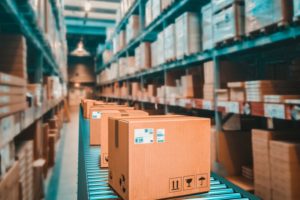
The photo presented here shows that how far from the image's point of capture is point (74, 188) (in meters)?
4.19

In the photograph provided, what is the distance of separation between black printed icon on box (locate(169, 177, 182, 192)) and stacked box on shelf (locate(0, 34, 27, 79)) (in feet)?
7.27

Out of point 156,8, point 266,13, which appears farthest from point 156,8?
point 266,13

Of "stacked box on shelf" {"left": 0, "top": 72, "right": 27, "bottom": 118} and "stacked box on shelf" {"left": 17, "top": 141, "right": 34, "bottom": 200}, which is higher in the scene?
"stacked box on shelf" {"left": 0, "top": 72, "right": 27, "bottom": 118}

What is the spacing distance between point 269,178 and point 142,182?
158cm

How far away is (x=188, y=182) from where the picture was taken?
46.3 inches

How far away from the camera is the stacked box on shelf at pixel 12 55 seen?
268cm

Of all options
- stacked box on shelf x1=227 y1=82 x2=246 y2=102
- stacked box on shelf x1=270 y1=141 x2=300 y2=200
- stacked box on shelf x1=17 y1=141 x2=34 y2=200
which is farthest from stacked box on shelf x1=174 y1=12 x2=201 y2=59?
stacked box on shelf x1=17 y1=141 x2=34 y2=200

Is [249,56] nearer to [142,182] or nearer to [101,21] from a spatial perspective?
[142,182]

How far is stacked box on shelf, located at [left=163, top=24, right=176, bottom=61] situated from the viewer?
3.91 m

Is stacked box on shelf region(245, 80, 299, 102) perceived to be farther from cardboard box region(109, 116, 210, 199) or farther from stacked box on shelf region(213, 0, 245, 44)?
cardboard box region(109, 116, 210, 199)

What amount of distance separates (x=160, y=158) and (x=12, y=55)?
88.5 inches

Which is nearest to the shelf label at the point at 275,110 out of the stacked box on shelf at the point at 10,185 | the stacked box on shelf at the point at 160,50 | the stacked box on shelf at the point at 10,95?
the stacked box on shelf at the point at 10,95

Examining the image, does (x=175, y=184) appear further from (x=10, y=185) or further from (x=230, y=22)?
(x=230, y=22)

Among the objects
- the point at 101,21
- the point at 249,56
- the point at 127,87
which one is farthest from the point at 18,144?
the point at 101,21
